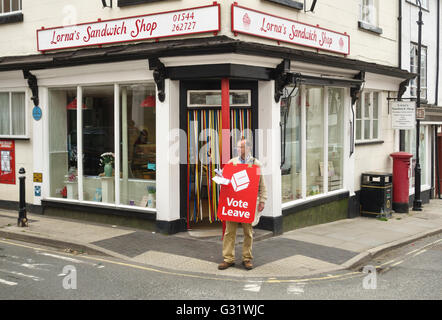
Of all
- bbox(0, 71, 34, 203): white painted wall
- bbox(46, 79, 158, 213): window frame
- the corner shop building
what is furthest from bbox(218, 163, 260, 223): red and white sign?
bbox(0, 71, 34, 203): white painted wall

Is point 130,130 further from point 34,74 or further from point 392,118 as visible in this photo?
point 392,118

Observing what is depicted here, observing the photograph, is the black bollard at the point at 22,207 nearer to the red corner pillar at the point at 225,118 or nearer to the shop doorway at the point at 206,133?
the shop doorway at the point at 206,133

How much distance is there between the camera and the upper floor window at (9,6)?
1229 cm

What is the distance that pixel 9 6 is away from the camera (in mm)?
12453

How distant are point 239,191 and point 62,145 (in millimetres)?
5783

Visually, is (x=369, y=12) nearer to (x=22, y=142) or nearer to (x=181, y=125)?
(x=181, y=125)

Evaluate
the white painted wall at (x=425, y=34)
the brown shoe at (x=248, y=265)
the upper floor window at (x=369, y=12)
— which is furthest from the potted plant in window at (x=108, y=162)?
the white painted wall at (x=425, y=34)

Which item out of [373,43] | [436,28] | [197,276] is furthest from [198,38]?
[436,28]

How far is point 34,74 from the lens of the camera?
38.0 ft

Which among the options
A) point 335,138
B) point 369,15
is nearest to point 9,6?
point 335,138

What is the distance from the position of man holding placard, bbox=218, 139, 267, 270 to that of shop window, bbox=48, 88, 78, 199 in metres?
5.09

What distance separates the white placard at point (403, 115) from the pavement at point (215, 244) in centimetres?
368

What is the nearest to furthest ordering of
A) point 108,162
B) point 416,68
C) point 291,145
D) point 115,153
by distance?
point 115,153, point 108,162, point 291,145, point 416,68

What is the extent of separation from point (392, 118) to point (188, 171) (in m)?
7.57
